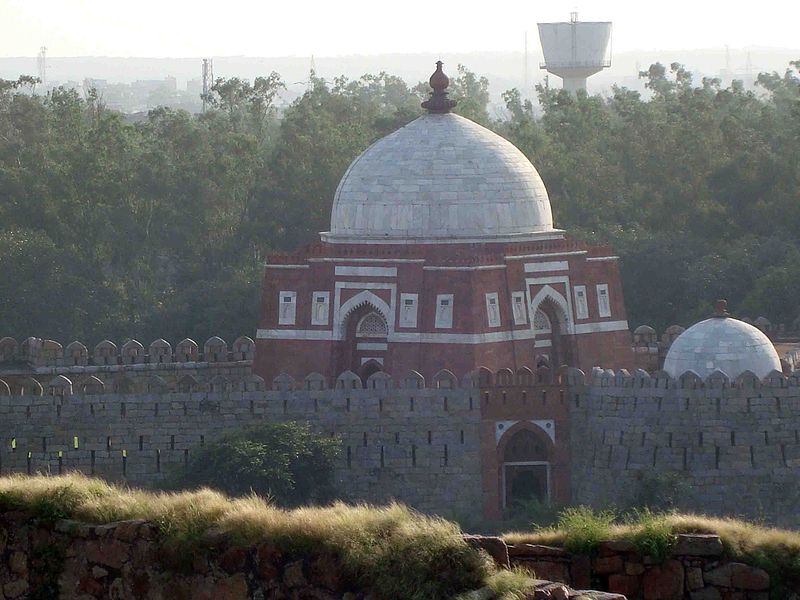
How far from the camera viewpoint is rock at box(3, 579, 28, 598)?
14102mm

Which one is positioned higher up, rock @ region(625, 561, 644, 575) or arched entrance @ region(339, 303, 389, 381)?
arched entrance @ region(339, 303, 389, 381)

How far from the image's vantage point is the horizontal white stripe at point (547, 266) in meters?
35.4

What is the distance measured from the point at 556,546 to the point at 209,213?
40573 mm

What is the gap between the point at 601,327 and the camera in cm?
3634

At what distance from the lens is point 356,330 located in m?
36.1

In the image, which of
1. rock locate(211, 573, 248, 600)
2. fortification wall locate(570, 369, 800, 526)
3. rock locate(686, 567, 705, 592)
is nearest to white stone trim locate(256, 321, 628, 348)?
fortification wall locate(570, 369, 800, 526)

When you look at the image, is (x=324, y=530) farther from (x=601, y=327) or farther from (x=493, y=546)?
(x=601, y=327)

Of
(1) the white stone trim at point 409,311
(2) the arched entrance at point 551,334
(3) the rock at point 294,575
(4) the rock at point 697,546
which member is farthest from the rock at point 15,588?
(2) the arched entrance at point 551,334

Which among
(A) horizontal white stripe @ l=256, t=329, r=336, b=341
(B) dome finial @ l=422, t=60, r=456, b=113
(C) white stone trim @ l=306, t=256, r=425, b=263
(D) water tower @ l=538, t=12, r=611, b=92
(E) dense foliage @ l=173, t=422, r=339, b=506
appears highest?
(D) water tower @ l=538, t=12, r=611, b=92

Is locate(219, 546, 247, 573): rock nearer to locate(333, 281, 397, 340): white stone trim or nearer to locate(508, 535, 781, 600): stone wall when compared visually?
locate(508, 535, 781, 600): stone wall

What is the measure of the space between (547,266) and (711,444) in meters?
4.91

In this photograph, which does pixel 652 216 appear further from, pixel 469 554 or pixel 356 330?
pixel 469 554

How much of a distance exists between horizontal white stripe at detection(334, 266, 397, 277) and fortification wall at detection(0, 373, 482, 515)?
2847mm

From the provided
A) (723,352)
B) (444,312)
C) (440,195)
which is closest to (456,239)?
(440,195)
